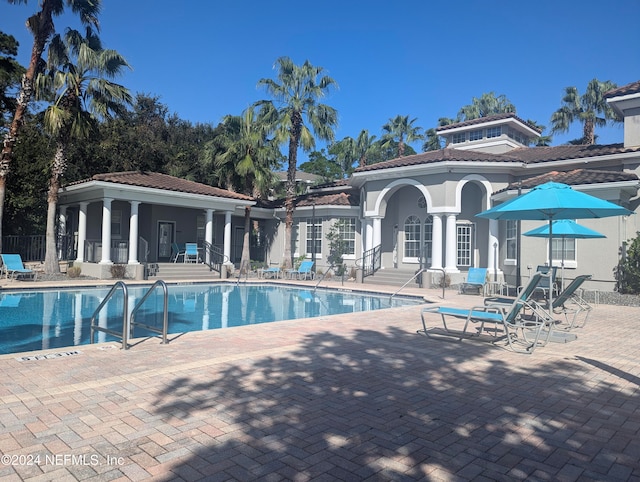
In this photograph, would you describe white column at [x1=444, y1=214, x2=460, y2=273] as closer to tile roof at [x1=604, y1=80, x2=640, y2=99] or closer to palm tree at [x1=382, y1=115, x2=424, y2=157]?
tile roof at [x1=604, y1=80, x2=640, y2=99]

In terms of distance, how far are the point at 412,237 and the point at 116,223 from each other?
1596 centimetres

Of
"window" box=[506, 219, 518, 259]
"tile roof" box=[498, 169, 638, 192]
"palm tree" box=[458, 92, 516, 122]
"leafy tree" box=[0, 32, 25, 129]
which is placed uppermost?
"palm tree" box=[458, 92, 516, 122]

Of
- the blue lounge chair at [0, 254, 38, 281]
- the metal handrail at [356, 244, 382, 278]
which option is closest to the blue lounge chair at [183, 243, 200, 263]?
the blue lounge chair at [0, 254, 38, 281]

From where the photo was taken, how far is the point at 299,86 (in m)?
24.9

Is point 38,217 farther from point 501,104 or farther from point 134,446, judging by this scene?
point 501,104

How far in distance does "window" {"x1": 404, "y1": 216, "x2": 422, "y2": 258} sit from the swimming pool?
5.66 metres

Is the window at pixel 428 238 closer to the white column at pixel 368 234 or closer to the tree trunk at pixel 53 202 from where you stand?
the white column at pixel 368 234

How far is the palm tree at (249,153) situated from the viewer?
2538 cm

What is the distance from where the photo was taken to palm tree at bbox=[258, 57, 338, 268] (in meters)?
24.7

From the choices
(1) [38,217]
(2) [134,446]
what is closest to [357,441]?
(2) [134,446]

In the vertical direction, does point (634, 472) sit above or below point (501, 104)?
below

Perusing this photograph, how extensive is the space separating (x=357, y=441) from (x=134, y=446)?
5.94ft

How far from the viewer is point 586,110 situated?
34.8 m

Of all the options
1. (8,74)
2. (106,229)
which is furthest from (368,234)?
(8,74)
